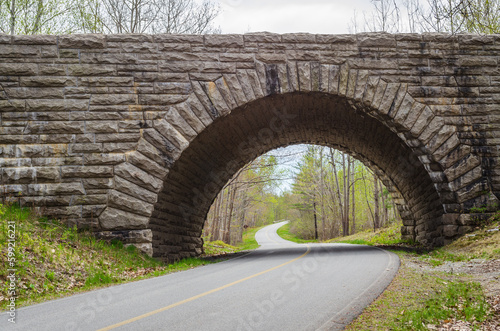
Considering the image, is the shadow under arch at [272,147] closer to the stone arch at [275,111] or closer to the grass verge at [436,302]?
the stone arch at [275,111]

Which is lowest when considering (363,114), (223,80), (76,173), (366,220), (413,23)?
(366,220)

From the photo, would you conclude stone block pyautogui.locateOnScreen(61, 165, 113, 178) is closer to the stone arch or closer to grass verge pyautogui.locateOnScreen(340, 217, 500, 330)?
the stone arch

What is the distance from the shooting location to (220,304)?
4809mm

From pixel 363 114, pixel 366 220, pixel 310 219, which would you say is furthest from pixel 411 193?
pixel 366 220

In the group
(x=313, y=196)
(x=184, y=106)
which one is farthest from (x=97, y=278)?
(x=313, y=196)

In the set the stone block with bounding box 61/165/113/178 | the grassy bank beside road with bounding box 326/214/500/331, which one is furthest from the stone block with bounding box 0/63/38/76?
the grassy bank beside road with bounding box 326/214/500/331

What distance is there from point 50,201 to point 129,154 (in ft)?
6.75

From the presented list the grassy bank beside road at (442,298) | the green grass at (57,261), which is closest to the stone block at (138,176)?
the green grass at (57,261)

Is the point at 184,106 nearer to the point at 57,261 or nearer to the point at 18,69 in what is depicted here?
A: the point at 18,69

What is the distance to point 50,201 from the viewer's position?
9.16 metres

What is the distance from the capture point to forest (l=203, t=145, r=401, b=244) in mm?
27000

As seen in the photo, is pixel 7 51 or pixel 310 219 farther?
pixel 310 219

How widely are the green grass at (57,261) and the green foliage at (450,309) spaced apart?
480 centimetres

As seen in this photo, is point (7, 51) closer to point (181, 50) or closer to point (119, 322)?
point (181, 50)
